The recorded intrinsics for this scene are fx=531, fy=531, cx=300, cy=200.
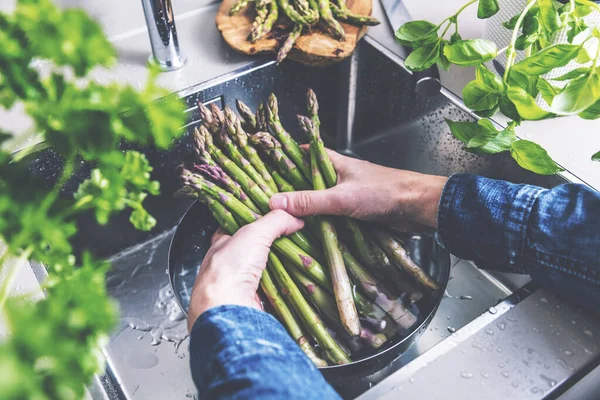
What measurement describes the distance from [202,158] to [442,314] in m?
0.63

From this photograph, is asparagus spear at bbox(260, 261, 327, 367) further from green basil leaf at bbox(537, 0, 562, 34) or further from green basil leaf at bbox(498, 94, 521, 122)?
green basil leaf at bbox(537, 0, 562, 34)

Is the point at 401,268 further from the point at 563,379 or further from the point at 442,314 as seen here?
the point at 563,379

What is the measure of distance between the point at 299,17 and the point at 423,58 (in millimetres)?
368

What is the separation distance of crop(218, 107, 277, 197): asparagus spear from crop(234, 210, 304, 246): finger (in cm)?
11

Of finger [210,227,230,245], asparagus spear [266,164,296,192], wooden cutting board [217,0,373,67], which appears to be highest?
wooden cutting board [217,0,373,67]

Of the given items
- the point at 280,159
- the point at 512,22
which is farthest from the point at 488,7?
the point at 280,159

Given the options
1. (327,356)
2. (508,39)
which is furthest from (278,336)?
(508,39)

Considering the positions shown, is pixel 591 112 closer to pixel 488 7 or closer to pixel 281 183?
pixel 488 7

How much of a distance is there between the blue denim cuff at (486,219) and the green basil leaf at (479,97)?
129 millimetres

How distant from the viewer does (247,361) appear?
67 cm

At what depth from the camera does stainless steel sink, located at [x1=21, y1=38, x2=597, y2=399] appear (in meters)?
1.10

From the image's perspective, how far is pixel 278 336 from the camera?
29.4 inches

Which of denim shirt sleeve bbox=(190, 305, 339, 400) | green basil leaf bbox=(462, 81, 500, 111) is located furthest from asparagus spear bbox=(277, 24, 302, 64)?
denim shirt sleeve bbox=(190, 305, 339, 400)

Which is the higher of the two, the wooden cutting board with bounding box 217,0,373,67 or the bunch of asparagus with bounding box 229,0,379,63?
the bunch of asparagus with bounding box 229,0,379,63
